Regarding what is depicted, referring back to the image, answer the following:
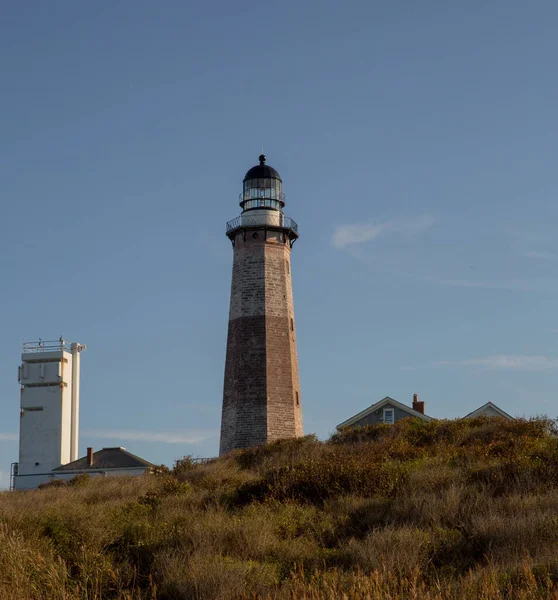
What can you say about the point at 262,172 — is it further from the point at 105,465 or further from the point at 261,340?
the point at 105,465

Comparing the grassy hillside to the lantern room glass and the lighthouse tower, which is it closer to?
the lighthouse tower

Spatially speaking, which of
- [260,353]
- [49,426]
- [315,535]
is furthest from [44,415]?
[315,535]

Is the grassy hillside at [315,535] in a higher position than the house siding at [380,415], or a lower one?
lower

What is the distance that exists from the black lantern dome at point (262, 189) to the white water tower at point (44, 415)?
15.3 meters

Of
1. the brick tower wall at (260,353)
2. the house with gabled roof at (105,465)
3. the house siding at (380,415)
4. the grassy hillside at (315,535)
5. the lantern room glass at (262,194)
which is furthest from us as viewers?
the house with gabled roof at (105,465)

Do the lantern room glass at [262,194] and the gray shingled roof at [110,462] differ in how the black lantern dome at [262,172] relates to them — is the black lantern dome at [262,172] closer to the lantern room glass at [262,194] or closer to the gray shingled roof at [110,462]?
the lantern room glass at [262,194]

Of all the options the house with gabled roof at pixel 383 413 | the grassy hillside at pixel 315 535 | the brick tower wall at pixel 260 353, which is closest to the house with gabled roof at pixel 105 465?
the brick tower wall at pixel 260 353

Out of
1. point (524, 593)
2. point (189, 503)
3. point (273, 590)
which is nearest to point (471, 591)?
point (524, 593)

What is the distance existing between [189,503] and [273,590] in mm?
6735

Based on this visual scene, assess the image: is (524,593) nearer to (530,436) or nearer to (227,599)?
(227,599)

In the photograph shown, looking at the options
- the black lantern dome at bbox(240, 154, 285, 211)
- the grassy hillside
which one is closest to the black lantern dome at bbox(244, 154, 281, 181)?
the black lantern dome at bbox(240, 154, 285, 211)

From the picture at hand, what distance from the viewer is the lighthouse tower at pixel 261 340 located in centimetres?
3584

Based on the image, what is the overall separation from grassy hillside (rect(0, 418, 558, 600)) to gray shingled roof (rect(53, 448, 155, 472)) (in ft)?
84.3

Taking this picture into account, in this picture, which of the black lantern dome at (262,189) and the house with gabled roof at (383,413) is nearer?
the house with gabled roof at (383,413)
